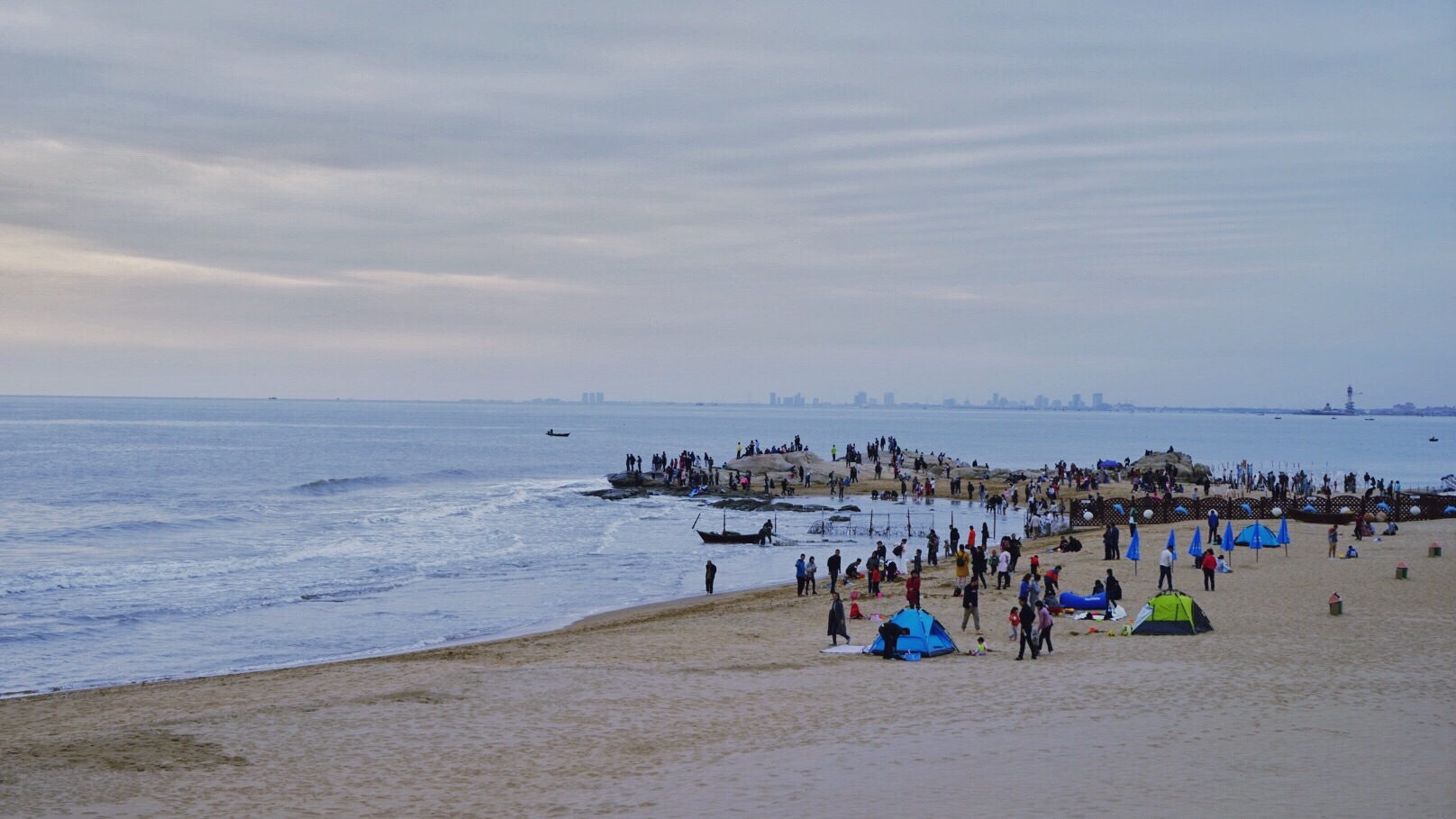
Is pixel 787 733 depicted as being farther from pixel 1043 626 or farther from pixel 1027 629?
pixel 1043 626

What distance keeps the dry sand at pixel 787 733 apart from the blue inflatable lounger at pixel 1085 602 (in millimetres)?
2419

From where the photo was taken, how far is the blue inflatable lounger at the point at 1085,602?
23.9 meters

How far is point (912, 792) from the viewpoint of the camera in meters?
11.8

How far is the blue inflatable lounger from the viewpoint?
2394 centimetres

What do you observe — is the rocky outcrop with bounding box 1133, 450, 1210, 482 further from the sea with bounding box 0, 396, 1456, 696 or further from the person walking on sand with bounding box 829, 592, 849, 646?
the person walking on sand with bounding box 829, 592, 849, 646

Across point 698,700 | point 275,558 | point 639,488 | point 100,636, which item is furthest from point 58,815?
point 639,488

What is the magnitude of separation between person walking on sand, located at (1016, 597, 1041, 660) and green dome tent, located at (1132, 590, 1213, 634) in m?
3.06

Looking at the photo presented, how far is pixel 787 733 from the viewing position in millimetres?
14625

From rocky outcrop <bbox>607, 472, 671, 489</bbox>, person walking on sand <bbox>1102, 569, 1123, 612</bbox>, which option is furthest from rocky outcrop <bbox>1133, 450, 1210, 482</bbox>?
person walking on sand <bbox>1102, 569, 1123, 612</bbox>

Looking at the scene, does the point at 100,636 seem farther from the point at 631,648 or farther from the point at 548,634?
the point at 631,648

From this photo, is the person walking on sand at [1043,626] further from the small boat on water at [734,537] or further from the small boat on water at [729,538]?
the small boat on water at [729,538]

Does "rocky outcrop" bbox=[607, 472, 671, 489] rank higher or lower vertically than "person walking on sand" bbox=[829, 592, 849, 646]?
lower

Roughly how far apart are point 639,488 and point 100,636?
143 ft

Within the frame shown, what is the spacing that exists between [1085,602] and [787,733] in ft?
38.4
